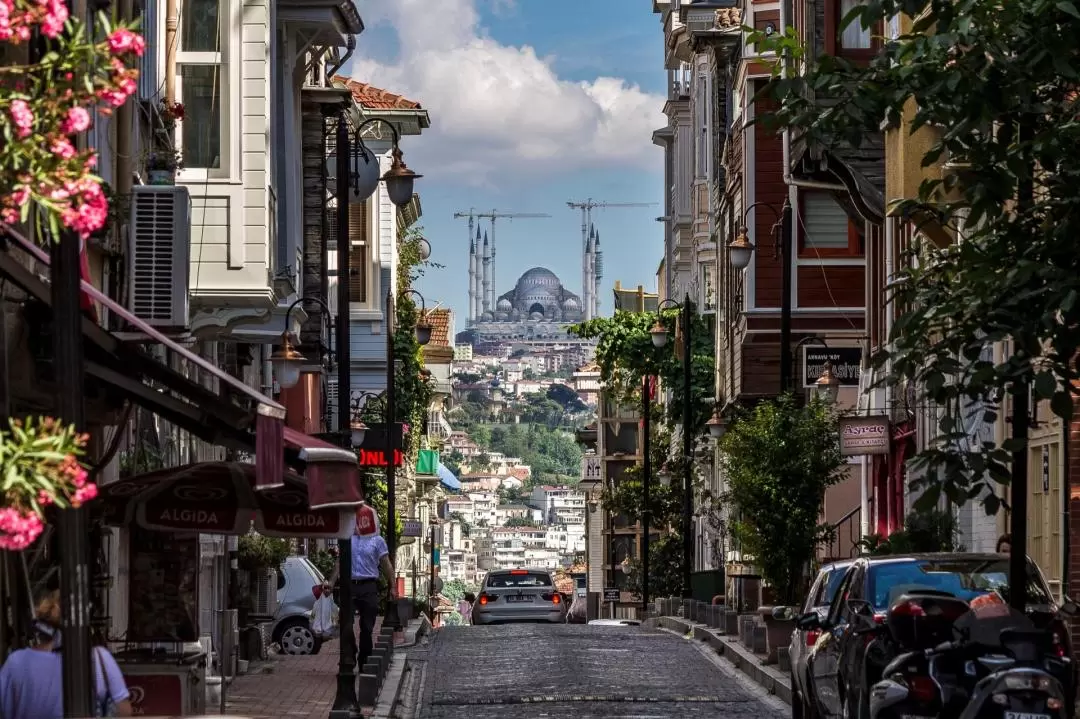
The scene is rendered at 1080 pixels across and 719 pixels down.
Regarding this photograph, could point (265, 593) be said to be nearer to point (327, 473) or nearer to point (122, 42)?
point (327, 473)

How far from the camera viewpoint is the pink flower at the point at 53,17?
7250mm

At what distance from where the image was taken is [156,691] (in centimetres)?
1638

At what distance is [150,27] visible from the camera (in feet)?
75.7

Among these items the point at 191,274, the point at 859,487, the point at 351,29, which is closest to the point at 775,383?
the point at 859,487

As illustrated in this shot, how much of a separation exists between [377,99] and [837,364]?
24.5m

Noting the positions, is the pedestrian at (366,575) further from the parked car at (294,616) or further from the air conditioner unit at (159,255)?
the parked car at (294,616)

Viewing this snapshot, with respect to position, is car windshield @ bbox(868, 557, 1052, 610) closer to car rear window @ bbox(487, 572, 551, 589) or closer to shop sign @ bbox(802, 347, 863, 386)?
shop sign @ bbox(802, 347, 863, 386)

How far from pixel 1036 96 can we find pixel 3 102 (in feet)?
24.9

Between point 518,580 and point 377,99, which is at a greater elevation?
point 377,99

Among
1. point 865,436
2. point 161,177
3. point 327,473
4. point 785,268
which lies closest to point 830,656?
point 327,473

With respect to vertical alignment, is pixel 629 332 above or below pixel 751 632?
above

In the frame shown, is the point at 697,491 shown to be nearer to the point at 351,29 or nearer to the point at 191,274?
the point at 351,29

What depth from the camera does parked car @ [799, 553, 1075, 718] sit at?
52.6 ft

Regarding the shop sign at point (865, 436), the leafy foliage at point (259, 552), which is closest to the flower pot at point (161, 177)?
the leafy foliage at point (259, 552)
